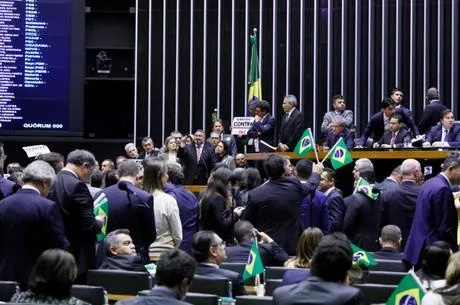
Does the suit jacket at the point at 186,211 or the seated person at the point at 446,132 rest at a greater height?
the seated person at the point at 446,132

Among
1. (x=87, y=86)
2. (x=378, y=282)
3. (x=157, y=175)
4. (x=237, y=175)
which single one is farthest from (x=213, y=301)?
(x=87, y=86)

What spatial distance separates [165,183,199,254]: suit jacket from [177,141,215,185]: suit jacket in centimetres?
609

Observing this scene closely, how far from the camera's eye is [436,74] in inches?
813

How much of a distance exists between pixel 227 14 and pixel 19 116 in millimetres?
4145

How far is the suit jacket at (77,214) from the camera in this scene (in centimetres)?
907

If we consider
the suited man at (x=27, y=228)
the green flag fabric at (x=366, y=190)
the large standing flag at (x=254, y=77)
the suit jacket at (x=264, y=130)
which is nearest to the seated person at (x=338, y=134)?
the suit jacket at (x=264, y=130)

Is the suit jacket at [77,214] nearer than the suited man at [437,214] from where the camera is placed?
Yes

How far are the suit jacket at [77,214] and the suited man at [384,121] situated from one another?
7134mm

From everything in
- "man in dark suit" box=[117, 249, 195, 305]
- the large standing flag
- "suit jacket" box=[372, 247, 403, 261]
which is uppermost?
the large standing flag

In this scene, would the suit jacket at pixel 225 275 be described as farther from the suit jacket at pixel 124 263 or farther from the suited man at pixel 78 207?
the suited man at pixel 78 207

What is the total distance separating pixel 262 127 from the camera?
16.6m

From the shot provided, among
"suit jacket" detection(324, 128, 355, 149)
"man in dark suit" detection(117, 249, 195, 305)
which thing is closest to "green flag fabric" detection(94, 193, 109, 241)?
"man in dark suit" detection(117, 249, 195, 305)

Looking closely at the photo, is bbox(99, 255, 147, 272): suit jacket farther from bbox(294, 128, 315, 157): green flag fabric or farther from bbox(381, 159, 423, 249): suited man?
bbox(294, 128, 315, 157): green flag fabric

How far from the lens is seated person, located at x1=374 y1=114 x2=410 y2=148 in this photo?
600 inches
